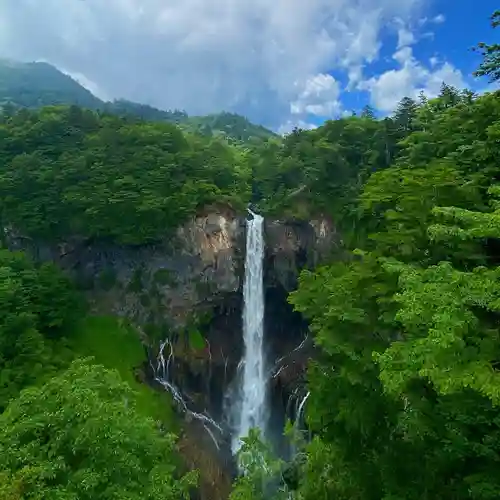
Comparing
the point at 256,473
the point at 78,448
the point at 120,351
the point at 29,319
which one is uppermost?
the point at 29,319

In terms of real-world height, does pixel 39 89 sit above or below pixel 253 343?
above

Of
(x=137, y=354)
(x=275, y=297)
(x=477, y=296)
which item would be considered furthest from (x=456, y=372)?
(x=275, y=297)

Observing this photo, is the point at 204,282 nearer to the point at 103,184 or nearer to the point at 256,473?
the point at 103,184

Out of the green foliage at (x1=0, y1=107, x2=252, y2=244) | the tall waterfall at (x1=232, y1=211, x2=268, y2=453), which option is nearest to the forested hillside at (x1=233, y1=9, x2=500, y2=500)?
the tall waterfall at (x1=232, y1=211, x2=268, y2=453)

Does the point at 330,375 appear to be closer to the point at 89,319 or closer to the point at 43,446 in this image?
the point at 43,446

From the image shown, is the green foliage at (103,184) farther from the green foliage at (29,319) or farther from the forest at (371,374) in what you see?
the forest at (371,374)

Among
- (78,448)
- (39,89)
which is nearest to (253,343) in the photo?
(78,448)
